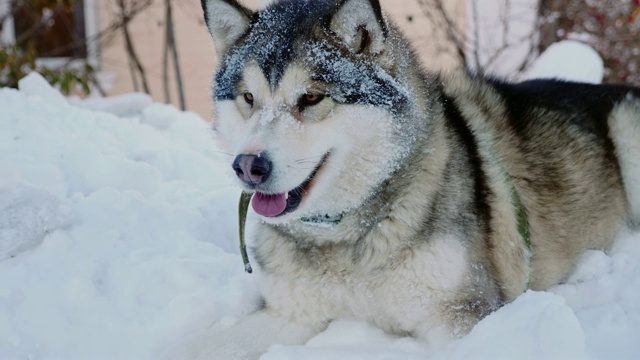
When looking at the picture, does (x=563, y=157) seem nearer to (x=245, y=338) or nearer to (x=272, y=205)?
(x=272, y=205)

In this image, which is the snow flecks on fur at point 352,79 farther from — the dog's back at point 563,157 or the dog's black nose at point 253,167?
the dog's back at point 563,157

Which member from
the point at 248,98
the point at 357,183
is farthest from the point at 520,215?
the point at 248,98

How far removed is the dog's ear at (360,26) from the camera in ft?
7.74

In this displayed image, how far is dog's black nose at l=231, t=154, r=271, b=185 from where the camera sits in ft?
7.07

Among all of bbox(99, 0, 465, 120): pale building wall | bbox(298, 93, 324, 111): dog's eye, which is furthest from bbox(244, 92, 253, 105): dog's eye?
bbox(99, 0, 465, 120): pale building wall

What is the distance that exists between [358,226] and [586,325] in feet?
2.80

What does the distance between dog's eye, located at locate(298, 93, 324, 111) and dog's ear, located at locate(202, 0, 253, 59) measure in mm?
491

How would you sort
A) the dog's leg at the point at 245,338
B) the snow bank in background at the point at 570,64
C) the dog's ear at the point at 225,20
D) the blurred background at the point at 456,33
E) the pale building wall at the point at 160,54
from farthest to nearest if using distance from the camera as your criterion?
1. the pale building wall at the point at 160,54
2. the blurred background at the point at 456,33
3. the snow bank in background at the point at 570,64
4. the dog's ear at the point at 225,20
5. the dog's leg at the point at 245,338

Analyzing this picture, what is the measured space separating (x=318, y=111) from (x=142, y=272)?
113 cm

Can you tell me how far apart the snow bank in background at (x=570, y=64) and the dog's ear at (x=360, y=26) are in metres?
2.73

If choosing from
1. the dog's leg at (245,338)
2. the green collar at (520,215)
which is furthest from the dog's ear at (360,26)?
the dog's leg at (245,338)

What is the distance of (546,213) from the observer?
2.94 meters

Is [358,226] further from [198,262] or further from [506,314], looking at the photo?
[198,262]

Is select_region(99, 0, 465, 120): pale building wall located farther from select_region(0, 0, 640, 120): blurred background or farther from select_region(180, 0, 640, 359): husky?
select_region(180, 0, 640, 359): husky
